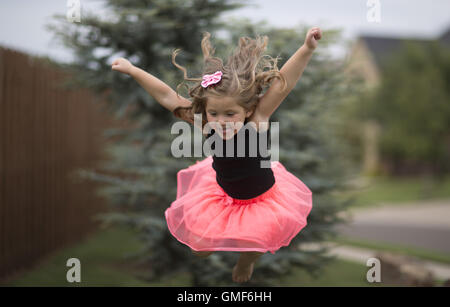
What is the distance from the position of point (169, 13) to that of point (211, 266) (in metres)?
2.78

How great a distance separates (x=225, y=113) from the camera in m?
2.40

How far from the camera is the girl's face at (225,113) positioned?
2.37 meters

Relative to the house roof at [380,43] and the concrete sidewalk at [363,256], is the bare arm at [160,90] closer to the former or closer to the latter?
the concrete sidewalk at [363,256]

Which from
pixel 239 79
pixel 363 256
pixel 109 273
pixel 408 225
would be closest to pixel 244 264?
pixel 239 79

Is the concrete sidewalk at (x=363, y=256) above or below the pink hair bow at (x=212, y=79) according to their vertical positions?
below

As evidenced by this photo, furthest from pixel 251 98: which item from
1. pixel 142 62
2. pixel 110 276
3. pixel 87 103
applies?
pixel 87 103

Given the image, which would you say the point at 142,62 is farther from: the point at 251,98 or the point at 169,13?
the point at 251,98

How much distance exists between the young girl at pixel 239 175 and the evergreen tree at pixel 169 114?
1.71 metres

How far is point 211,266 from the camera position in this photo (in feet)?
14.6

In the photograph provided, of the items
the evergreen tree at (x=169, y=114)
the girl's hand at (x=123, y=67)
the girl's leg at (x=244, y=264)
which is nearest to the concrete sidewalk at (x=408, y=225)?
the evergreen tree at (x=169, y=114)

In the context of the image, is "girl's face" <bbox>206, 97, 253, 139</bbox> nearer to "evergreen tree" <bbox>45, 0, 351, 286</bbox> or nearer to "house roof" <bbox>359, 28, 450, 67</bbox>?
"evergreen tree" <bbox>45, 0, 351, 286</bbox>

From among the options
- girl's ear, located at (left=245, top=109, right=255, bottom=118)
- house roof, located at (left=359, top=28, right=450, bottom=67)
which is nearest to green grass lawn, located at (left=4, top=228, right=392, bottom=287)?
girl's ear, located at (left=245, top=109, right=255, bottom=118)

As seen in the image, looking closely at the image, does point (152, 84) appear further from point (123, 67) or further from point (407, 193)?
point (407, 193)
